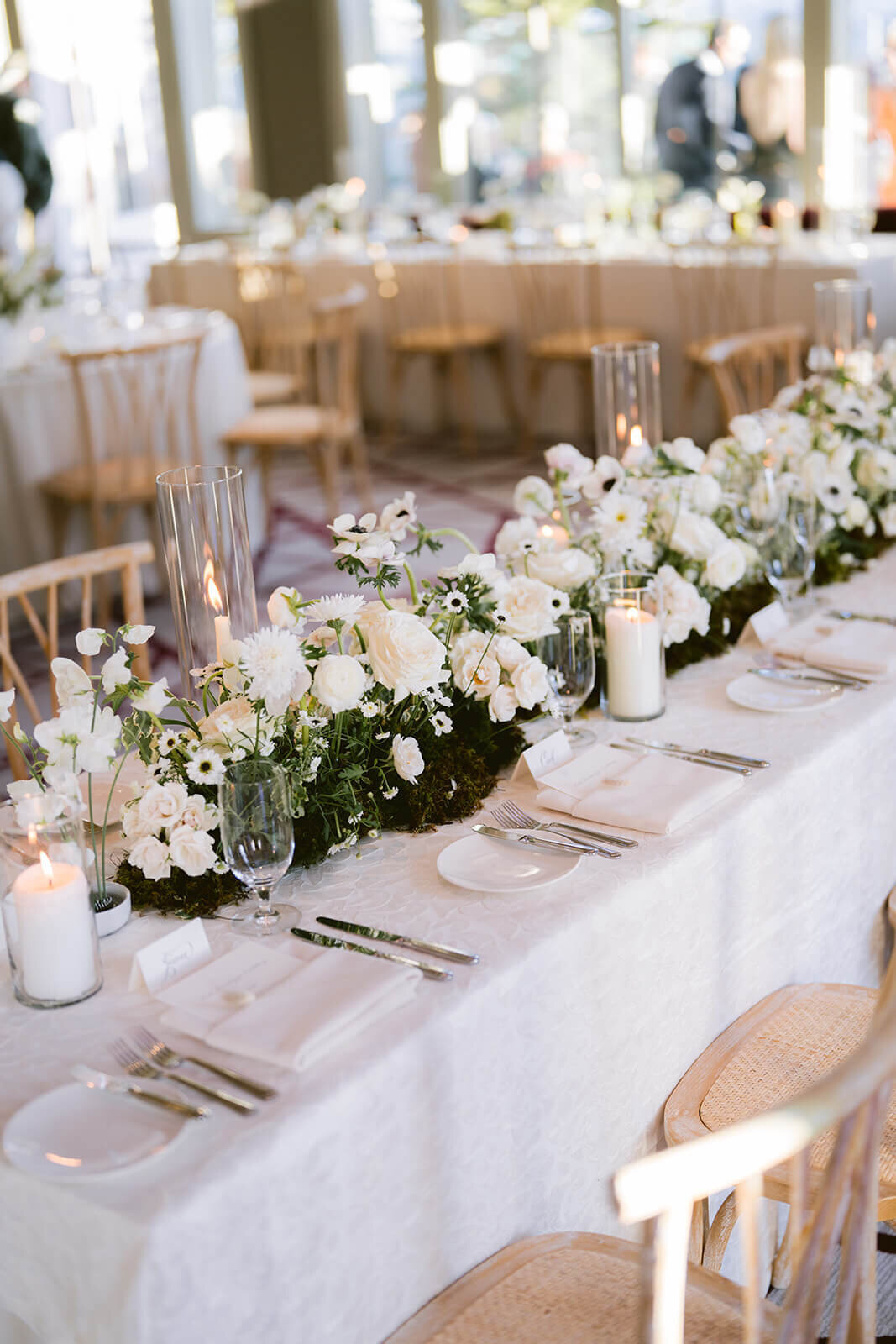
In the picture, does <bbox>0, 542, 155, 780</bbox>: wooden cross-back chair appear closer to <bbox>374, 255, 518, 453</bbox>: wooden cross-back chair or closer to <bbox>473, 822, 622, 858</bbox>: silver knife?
<bbox>473, 822, 622, 858</bbox>: silver knife

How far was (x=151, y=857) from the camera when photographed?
141cm

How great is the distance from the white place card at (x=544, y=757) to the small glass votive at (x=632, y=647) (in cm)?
14

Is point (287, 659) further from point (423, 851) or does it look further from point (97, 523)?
point (97, 523)

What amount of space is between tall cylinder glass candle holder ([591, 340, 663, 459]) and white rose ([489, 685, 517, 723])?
1.02 m

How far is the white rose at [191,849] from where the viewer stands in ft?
4.58

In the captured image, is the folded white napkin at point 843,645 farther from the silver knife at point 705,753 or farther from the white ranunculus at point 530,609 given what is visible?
the white ranunculus at point 530,609

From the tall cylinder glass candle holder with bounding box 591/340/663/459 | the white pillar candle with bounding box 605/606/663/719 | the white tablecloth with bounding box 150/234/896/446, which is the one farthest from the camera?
the white tablecloth with bounding box 150/234/896/446

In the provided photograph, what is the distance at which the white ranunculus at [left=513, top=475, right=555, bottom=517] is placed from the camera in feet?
7.23

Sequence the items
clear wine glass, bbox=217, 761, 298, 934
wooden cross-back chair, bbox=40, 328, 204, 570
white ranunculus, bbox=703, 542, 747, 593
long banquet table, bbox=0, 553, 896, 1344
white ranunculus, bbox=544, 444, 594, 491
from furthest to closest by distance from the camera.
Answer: wooden cross-back chair, bbox=40, 328, 204, 570 → white ranunculus, bbox=544, 444, 594, 491 → white ranunculus, bbox=703, 542, 747, 593 → clear wine glass, bbox=217, 761, 298, 934 → long banquet table, bbox=0, 553, 896, 1344

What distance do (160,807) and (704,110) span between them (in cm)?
775

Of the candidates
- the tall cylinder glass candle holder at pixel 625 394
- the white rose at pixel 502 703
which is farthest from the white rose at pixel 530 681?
the tall cylinder glass candle holder at pixel 625 394

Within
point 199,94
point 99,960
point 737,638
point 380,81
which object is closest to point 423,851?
point 99,960

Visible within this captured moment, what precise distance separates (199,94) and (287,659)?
10610mm

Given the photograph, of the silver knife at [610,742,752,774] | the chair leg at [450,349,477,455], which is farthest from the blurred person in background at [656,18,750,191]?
the silver knife at [610,742,752,774]
